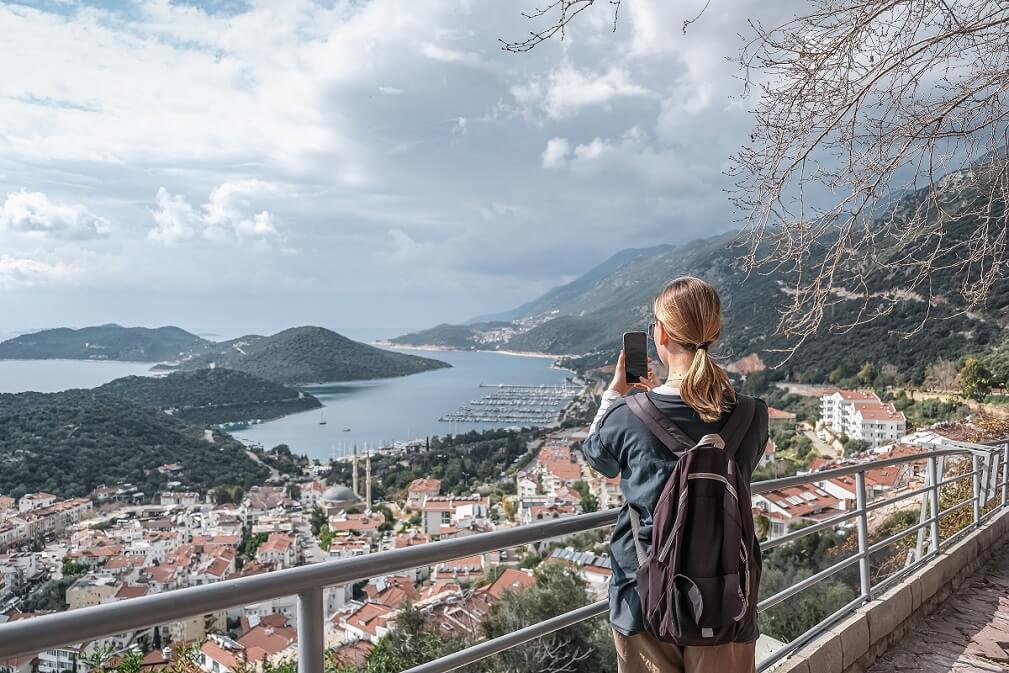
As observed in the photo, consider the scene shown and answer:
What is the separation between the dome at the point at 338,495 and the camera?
2891cm

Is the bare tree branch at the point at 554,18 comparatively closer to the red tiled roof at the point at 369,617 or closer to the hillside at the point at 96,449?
the red tiled roof at the point at 369,617

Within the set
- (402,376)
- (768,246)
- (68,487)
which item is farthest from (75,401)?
(402,376)

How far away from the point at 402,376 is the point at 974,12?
310ft

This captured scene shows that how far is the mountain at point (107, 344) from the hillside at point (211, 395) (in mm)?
15487

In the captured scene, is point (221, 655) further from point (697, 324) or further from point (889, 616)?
point (889, 616)

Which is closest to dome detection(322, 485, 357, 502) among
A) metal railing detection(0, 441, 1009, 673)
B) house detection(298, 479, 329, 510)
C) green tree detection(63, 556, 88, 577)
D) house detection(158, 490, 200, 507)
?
house detection(298, 479, 329, 510)

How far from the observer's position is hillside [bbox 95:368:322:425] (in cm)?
5184

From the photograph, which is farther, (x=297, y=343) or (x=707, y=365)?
(x=297, y=343)

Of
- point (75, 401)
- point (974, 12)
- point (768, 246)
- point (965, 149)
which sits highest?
point (974, 12)

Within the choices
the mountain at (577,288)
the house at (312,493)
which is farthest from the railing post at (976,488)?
the mountain at (577,288)

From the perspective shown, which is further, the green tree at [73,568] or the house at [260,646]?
the green tree at [73,568]

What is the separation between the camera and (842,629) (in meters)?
3.12

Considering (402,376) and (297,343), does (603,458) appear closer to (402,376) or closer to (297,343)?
(297,343)

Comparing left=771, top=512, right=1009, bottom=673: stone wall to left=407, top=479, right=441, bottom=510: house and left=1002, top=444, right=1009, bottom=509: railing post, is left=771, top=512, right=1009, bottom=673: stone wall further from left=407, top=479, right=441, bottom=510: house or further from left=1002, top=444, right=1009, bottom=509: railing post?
left=407, top=479, right=441, bottom=510: house
